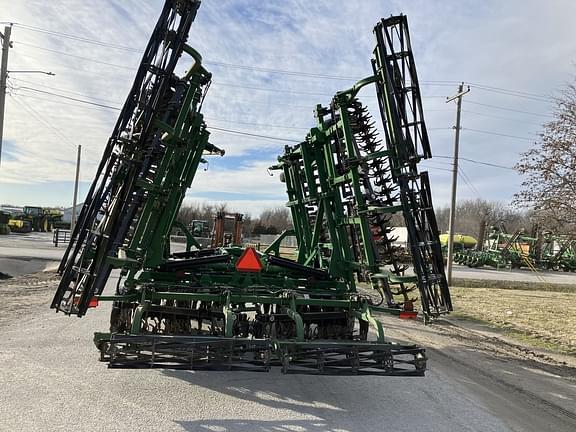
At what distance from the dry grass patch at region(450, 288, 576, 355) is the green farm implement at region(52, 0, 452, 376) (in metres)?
5.40

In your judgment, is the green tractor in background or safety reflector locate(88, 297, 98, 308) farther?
the green tractor in background

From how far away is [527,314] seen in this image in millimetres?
13523

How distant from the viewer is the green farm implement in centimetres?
437

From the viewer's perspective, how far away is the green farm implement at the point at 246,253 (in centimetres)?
437

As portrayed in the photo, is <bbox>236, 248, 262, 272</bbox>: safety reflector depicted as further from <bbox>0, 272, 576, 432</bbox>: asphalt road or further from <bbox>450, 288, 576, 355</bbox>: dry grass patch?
<bbox>450, 288, 576, 355</bbox>: dry grass patch

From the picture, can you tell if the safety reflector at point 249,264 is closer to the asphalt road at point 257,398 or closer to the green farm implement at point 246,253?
the green farm implement at point 246,253

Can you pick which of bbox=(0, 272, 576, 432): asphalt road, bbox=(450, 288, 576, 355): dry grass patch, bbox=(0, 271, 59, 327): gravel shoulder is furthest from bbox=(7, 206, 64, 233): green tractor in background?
bbox=(0, 272, 576, 432): asphalt road

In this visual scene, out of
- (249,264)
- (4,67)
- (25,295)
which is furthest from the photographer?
(4,67)

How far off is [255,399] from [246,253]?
173 cm

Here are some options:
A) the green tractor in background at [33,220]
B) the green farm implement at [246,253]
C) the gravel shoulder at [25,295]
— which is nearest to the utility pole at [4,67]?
the gravel shoulder at [25,295]

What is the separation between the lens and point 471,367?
7.06m

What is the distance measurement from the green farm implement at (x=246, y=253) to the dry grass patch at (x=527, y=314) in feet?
17.7

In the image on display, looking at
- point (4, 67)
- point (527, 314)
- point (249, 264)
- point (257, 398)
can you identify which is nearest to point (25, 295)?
point (249, 264)

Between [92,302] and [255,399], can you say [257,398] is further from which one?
[92,302]
